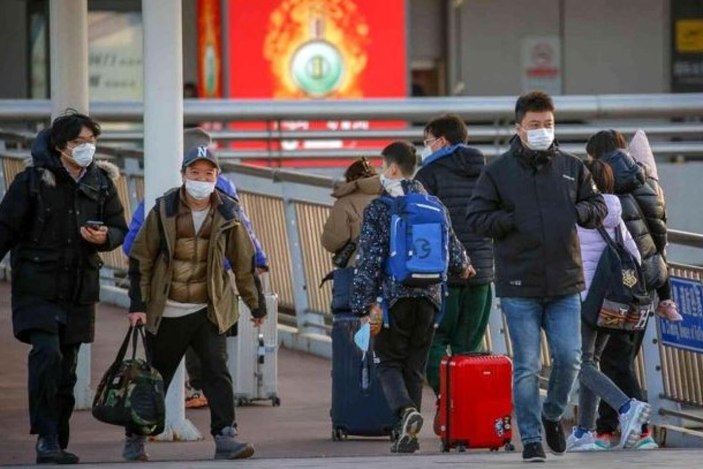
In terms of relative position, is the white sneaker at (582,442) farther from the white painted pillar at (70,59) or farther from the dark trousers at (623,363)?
the white painted pillar at (70,59)

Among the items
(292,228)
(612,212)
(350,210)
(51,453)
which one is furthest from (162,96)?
(292,228)

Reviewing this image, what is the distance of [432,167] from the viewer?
12195 millimetres

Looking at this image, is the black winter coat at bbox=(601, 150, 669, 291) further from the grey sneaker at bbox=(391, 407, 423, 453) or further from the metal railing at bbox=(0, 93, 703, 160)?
the metal railing at bbox=(0, 93, 703, 160)

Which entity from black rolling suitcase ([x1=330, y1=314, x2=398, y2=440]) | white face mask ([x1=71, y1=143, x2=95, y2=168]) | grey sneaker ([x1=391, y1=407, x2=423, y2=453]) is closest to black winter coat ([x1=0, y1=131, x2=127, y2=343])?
white face mask ([x1=71, y1=143, x2=95, y2=168])

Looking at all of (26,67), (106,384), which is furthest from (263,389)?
(26,67)

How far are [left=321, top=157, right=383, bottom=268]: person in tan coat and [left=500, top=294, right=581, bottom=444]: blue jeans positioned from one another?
2.03 m

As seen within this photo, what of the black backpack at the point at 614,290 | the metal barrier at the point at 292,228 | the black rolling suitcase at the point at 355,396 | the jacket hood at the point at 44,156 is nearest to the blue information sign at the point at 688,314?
the black backpack at the point at 614,290

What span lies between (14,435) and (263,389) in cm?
198

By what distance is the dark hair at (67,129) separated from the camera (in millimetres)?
10977

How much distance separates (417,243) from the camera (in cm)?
1109

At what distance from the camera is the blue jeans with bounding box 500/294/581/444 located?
10703 millimetres

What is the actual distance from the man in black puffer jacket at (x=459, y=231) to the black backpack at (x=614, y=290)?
2.10 feet

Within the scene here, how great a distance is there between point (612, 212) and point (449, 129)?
3.58ft

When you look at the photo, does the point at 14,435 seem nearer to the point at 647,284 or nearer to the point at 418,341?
the point at 418,341
